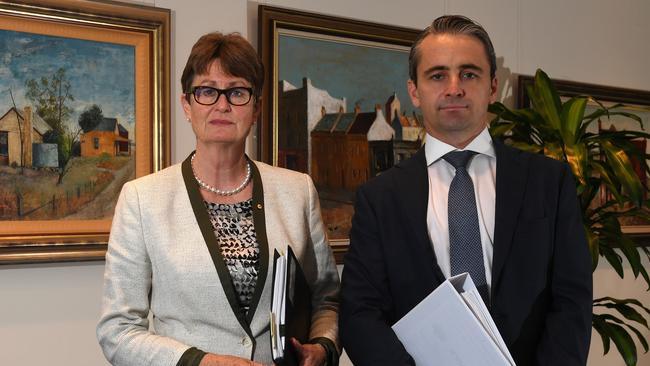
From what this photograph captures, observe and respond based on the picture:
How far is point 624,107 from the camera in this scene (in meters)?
4.25

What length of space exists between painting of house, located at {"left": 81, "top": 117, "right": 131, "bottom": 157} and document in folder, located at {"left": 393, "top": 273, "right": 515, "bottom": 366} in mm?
1511

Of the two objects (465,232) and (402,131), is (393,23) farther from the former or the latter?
(465,232)

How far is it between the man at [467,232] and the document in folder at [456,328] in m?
0.09

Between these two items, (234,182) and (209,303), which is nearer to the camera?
(209,303)

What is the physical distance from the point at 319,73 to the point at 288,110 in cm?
24

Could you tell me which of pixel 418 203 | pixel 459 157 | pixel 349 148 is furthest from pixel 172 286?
pixel 349 148

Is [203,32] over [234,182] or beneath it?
over

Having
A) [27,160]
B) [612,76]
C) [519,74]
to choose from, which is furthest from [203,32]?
[612,76]

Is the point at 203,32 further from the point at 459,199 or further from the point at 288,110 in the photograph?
the point at 459,199

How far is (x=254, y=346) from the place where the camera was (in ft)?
5.91

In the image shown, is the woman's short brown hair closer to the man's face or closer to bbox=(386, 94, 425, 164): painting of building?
the man's face

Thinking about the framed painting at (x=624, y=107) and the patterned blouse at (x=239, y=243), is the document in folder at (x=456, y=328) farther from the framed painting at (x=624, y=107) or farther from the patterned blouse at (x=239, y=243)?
the framed painting at (x=624, y=107)

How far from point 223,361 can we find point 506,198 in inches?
30.6

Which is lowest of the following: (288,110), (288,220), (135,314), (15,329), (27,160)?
(15,329)
